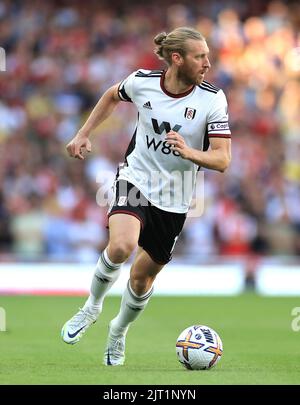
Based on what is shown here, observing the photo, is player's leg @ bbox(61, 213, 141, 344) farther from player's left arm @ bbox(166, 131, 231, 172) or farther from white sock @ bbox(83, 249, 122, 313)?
player's left arm @ bbox(166, 131, 231, 172)

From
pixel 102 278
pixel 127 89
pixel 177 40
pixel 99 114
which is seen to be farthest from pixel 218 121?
pixel 102 278

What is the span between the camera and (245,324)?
Result: 12.6 metres

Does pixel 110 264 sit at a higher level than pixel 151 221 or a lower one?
lower

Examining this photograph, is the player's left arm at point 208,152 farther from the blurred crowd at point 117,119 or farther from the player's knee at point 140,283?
the blurred crowd at point 117,119

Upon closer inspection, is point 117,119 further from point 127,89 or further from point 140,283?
point 140,283

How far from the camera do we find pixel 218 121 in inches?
321

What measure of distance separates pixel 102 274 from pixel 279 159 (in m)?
12.5

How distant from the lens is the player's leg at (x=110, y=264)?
789cm

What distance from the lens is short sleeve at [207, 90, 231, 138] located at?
8.12 m

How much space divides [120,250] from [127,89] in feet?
4.88

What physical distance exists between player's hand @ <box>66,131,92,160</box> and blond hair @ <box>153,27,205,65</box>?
95 cm

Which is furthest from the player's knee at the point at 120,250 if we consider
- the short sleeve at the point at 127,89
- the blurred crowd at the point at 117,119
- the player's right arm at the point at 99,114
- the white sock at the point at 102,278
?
the blurred crowd at the point at 117,119

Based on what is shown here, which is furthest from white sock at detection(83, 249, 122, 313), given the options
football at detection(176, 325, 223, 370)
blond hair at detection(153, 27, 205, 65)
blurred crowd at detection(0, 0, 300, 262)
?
blurred crowd at detection(0, 0, 300, 262)

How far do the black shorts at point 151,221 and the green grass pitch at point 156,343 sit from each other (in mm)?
939
